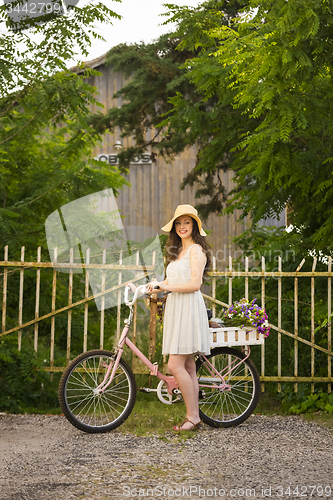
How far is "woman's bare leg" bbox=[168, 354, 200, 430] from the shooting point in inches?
163

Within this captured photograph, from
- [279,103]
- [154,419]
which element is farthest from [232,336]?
[279,103]

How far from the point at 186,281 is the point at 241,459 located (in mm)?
1456

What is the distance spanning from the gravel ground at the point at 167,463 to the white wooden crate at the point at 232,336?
2.52ft

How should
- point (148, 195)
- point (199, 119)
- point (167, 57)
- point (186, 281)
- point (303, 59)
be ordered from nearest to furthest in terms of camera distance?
point (303, 59)
point (186, 281)
point (199, 119)
point (167, 57)
point (148, 195)

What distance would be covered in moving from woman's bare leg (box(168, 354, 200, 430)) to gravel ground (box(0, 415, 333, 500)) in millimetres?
165

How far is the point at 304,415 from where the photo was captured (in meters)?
4.92

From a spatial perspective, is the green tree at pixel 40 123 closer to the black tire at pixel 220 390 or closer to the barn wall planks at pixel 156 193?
the black tire at pixel 220 390

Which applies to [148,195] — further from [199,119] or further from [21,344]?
[21,344]

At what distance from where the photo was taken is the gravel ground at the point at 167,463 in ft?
9.82

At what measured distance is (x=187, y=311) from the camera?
163 inches

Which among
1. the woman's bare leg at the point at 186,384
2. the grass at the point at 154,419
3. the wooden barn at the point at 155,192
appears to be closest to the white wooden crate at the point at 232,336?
the woman's bare leg at the point at 186,384

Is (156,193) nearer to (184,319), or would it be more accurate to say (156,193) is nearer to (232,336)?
(232,336)

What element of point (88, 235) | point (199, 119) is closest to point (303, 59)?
point (199, 119)

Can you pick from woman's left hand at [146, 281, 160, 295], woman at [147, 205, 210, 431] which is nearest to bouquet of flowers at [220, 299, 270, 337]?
woman at [147, 205, 210, 431]
